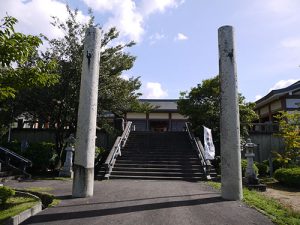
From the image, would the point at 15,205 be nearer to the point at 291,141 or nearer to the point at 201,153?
the point at 201,153

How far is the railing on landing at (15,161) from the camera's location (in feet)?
43.6

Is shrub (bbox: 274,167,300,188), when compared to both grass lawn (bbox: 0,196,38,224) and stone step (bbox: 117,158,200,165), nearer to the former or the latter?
stone step (bbox: 117,158,200,165)

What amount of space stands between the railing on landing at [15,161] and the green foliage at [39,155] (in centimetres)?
55

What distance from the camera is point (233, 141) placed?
27.2 feet

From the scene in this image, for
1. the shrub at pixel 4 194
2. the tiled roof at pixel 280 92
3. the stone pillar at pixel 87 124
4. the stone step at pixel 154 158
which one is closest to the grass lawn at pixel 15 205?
the shrub at pixel 4 194

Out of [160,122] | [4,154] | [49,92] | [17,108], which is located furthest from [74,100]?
[160,122]

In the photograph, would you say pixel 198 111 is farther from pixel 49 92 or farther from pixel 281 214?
pixel 281 214

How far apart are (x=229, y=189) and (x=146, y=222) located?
3.46 metres

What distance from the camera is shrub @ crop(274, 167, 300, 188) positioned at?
12370mm

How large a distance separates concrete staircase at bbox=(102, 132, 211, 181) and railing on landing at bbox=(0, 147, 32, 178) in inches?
163

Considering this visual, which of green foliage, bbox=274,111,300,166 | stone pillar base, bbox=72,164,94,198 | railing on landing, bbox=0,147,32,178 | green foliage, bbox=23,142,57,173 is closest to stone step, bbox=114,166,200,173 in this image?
green foliage, bbox=23,142,57,173

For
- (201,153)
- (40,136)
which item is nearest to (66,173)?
(201,153)

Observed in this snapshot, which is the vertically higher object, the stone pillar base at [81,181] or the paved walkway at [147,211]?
the stone pillar base at [81,181]

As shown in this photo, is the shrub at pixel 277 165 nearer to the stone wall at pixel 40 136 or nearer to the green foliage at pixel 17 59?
the stone wall at pixel 40 136
